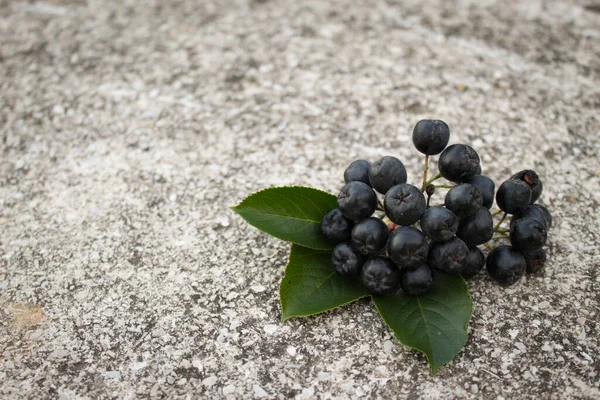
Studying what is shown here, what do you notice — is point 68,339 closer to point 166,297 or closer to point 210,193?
point 166,297

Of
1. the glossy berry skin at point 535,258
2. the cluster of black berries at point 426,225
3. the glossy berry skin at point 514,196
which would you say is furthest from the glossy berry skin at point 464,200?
the glossy berry skin at point 535,258

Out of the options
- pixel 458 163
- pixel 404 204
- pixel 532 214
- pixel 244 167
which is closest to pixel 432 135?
pixel 458 163

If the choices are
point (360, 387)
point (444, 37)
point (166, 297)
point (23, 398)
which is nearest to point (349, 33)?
point (444, 37)

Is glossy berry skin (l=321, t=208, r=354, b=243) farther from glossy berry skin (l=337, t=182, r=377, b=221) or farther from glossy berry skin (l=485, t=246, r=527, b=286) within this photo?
glossy berry skin (l=485, t=246, r=527, b=286)

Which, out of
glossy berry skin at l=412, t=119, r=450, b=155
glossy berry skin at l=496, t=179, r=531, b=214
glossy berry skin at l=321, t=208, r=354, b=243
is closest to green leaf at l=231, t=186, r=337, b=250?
glossy berry skin at l=321, t=208, r=354, b=243

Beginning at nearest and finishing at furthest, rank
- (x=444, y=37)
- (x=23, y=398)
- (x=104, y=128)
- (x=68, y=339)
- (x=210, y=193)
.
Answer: (x=23, y=398) < (x=68, y=339) < (x=210, y=193) < (x=104, y=128) < (x=444, y=37)

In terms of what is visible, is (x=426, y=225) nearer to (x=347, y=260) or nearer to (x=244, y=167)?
(x=347, y=260)
